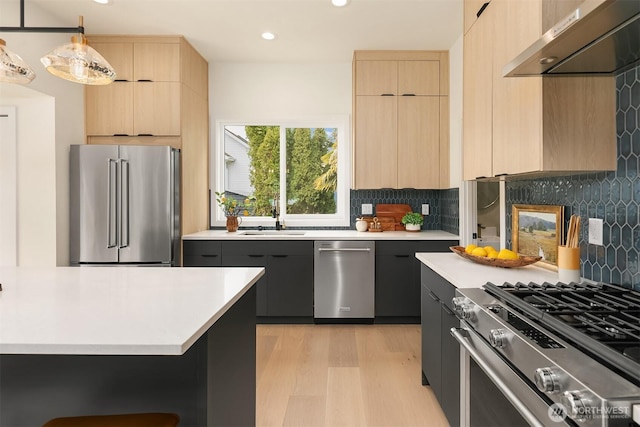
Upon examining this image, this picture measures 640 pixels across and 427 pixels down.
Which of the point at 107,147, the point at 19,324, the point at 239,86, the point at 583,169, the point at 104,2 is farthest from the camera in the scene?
the point at 239,86

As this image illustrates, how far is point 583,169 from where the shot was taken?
1.64m

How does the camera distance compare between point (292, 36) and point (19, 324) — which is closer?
point (19, 324)

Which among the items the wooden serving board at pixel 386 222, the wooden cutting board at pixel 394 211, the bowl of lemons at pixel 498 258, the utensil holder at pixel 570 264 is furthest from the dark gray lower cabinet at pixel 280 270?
the utensil holder at pixel 570 264

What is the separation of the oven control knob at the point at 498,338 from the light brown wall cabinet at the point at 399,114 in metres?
2.91

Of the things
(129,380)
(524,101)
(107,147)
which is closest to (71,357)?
(129,380)

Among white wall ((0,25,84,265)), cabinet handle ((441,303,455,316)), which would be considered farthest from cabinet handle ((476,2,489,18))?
white wall ((0,25,84,265))

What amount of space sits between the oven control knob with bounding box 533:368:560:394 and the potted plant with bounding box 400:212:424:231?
10.9ft

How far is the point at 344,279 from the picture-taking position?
3834 mm

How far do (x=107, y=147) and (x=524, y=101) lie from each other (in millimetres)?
3308

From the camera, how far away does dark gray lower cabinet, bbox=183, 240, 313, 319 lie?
386cm

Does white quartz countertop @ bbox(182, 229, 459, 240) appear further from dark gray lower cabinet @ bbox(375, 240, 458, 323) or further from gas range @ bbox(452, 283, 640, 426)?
gas range @ bbox(452, 283, 640, 426)

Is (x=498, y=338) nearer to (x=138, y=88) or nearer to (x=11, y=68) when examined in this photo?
(x=11, y=68)

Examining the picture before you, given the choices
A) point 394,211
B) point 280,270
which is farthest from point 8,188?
point 394,211

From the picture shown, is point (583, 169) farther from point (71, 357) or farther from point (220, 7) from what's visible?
point (220, 7)
